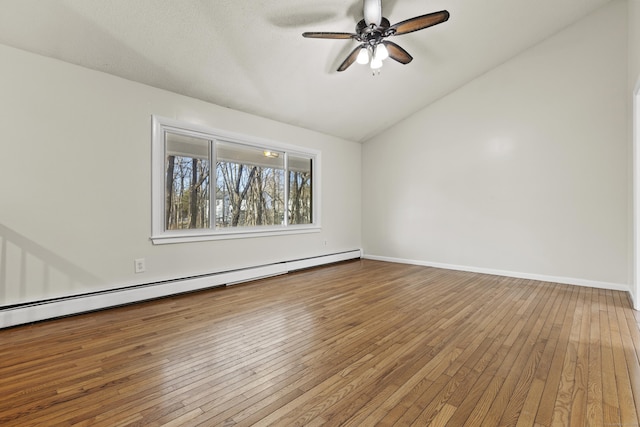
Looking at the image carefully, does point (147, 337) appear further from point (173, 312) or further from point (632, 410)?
point (632, 410)

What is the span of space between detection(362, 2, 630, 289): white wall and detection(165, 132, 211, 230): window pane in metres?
3.33

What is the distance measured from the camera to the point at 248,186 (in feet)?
14.3

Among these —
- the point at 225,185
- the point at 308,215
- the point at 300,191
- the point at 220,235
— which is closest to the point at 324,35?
the point at 225,185

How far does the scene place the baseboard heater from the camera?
99.5 inches

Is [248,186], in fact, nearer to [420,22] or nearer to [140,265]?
[140,265]

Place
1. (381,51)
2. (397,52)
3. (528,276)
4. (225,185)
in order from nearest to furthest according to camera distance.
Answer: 1. (381,51)
2. (397,52)
3. (225,185)
4. (528,276)

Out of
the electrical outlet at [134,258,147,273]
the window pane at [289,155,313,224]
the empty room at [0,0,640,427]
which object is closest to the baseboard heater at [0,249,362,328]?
the empty room at [0,0,640,427]

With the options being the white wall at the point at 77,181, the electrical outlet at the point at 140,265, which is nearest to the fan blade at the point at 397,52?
the white wall at the point at 77,181

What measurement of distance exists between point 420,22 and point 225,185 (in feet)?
9.40

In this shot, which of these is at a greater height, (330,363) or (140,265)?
(140,265)

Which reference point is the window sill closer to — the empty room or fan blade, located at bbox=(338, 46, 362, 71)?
the empty room

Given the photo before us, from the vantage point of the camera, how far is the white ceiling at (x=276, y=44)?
2498 mm

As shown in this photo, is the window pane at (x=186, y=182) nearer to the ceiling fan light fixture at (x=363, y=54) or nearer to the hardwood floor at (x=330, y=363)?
the hardwood floor at (x=330, y=363)

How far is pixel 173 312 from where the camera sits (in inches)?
113
